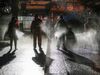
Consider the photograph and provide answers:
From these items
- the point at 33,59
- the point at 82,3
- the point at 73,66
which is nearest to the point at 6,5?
the point at 82,3

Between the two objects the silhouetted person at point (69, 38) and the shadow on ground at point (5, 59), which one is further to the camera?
the silhouetted person at point (69, 38)

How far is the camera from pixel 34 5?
2672 cm

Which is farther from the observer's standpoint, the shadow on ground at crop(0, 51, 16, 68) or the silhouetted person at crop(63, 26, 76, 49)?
the silhouetted person at crop(63, 26, 76, 49)

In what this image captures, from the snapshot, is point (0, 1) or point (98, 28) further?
point (0, 1)

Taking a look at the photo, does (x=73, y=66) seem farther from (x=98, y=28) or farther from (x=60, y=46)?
(x=98, y=28)

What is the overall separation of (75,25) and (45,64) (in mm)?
15667

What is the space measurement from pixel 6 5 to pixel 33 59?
18.5 meters

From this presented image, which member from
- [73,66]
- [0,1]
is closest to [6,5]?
[0,1]

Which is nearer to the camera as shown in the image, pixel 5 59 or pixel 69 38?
pixel 5 59

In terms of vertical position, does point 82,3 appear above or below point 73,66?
above

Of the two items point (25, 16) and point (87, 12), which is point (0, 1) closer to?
point (25, 16)

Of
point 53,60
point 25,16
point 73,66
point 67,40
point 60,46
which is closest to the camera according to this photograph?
point 73,66

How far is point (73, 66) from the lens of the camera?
32.9ft

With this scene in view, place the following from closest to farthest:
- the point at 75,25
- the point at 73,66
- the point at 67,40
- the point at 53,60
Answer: the point at 73,66 < the point at 53,60 < the point at 67,40 < the point at 75,25
